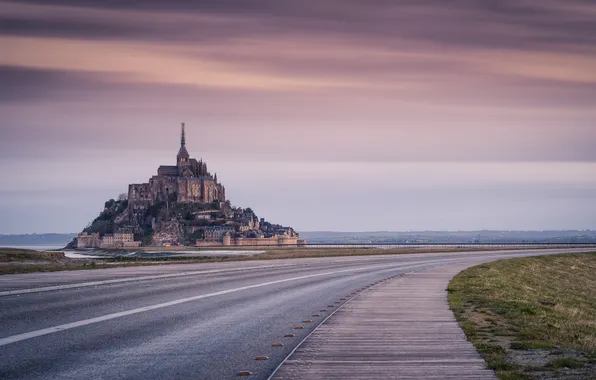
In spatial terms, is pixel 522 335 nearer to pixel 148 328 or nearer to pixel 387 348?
pixel 387 348

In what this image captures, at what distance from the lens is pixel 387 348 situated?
14.2m

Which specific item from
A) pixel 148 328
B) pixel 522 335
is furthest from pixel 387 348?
pixel 148 328

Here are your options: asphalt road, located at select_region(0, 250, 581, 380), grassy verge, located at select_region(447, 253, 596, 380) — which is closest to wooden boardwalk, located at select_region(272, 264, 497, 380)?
grassy verge, located at select_region(447, 253, 596, 380)

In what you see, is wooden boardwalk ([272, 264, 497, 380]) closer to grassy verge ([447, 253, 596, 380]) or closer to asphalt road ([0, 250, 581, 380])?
grassy verge ([447, 253, 596, 380])

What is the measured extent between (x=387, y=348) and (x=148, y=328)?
20.5ft

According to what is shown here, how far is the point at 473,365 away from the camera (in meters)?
12.4

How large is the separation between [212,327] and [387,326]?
435 centimetres

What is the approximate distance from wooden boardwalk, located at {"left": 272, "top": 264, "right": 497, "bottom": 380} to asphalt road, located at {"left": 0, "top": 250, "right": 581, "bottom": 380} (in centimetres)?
73

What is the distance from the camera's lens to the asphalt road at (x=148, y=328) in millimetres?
12539

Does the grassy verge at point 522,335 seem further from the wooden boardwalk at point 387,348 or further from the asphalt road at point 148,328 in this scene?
the asphalt road at point 148,328

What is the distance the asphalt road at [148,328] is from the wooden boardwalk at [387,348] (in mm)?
728

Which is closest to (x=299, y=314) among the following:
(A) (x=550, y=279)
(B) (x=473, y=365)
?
(B) (x=473, y=365)

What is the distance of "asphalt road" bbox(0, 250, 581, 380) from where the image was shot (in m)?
12.5

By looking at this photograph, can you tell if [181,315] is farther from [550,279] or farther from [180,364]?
[550,279]
